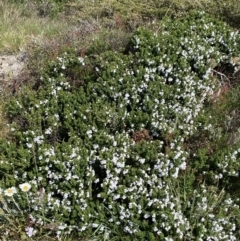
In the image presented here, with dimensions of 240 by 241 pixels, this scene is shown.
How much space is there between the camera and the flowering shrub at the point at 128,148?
356 cm

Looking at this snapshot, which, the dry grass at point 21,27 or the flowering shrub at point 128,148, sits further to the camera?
the dry grass at point 21,27

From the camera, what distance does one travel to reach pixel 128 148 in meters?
4.00

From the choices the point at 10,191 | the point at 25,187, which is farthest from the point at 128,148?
the point at 10,191

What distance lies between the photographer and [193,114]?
4578 millimetres

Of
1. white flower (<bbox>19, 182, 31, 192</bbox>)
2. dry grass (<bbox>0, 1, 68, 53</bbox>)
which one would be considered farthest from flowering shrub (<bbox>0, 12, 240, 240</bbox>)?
dry grass (<bbox>0, 1, 68, 53</bbox>)

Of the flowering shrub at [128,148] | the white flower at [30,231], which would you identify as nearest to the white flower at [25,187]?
the flowering shrub at [128,148]

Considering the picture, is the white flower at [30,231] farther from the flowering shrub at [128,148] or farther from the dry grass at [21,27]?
the dry grass at [21,27]

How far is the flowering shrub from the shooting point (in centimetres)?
356

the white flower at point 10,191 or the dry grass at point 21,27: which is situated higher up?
the white flower at point 10,191

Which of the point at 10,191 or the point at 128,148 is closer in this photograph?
the point at 10,191

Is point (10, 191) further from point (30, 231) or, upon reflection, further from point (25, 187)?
point (30, 231)

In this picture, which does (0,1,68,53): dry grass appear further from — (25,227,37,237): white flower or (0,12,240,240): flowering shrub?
(25,227,37,237): white flower

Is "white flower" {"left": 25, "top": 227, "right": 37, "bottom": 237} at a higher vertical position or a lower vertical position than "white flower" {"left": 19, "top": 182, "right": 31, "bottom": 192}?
lower

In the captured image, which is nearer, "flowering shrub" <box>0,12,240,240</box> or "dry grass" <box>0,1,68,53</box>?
"flowering shrub" <box>0,12,240,240</box>
